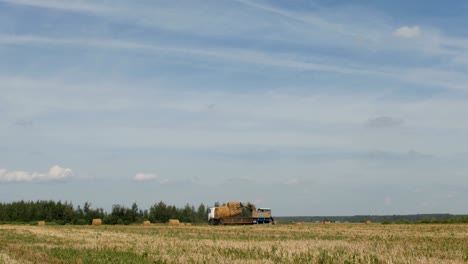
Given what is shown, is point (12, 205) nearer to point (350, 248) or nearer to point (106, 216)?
point (106, 216)

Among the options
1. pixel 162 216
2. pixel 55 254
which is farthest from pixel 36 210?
pixel 55 254

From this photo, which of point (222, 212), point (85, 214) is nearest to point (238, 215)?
point (222, 212)

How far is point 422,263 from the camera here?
67.1 ft

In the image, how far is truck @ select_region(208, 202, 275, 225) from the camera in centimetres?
7925

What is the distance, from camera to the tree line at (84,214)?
9781 cm

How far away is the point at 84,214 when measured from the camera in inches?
3971

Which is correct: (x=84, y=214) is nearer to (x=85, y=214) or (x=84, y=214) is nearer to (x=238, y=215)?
(x=85, y=214)

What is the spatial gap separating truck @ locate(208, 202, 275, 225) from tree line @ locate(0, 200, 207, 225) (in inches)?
849

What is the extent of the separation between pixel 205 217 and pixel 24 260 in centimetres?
8354

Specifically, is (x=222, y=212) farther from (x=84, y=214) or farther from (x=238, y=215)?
(x=84, y=214)

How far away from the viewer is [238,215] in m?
80.6

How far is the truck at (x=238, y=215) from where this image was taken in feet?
260

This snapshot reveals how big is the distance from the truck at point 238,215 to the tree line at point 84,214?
21565mm

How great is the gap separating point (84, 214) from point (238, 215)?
108ft
